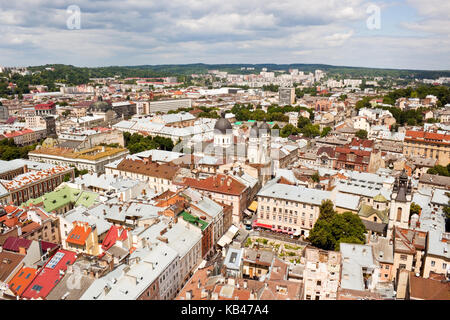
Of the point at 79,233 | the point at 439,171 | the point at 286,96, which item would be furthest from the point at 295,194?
the point at 286,96

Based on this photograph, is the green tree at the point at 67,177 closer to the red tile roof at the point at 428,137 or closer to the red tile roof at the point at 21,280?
the red tile roof at the point at 21,280

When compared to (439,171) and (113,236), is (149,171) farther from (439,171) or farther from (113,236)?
(439,171)

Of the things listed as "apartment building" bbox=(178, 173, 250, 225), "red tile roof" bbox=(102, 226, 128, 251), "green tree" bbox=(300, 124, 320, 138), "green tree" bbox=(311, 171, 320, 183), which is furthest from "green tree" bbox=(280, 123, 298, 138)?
"red tile roof" bbox=(102, 226, 128, 251)

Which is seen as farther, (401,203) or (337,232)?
(401,203)

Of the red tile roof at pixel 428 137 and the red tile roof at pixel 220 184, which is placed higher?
the red tile roof at pixel 428 137

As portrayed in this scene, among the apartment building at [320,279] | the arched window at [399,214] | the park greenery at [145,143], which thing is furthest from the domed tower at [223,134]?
the apartment building at [320,279]

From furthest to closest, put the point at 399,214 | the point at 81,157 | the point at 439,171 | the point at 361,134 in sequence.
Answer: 1. the point at 361,134
2. the point at 81,157
3. the point at 439,171
4. the point at 399,214

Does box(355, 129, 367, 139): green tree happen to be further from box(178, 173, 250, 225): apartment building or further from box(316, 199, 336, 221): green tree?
box(316, 199, 336, 221): green tree
